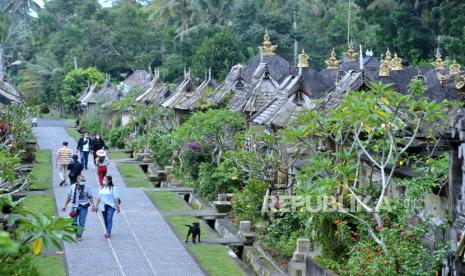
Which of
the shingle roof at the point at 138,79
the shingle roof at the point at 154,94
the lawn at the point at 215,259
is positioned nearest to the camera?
the lawn at the point at 215,259

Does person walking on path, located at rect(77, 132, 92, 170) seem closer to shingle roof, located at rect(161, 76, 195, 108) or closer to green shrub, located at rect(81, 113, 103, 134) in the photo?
shingle roof, located at rect(161, 76, 195, 108)

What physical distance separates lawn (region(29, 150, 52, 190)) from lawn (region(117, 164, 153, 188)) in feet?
8.35

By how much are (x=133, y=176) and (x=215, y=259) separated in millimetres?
14590

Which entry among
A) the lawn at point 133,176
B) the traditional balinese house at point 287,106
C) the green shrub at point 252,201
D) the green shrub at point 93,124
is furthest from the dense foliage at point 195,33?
the green shrub at point 252,201

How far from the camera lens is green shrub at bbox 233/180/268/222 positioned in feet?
75.5

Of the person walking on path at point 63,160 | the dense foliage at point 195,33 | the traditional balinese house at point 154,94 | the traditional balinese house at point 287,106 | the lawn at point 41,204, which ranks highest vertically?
the dense foliage at point 195,33

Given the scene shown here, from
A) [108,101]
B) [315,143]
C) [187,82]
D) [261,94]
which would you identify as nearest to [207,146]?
[261,94]

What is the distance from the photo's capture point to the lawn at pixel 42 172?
29.0 meters

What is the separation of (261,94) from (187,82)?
43.4 feet

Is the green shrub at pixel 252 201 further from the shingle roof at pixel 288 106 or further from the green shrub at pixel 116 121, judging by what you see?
the green shrub at pixel 116 121

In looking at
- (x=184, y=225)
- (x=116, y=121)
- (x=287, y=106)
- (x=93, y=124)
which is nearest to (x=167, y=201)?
(x=184, y=225)

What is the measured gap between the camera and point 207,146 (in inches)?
1169

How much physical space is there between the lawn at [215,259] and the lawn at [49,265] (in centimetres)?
271

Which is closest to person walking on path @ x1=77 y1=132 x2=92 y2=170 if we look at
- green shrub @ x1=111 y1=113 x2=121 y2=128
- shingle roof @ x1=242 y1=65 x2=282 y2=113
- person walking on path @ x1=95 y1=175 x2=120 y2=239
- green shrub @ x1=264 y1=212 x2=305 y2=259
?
shingle roof @ x1=242 y1=65 x2=282 y2=113
